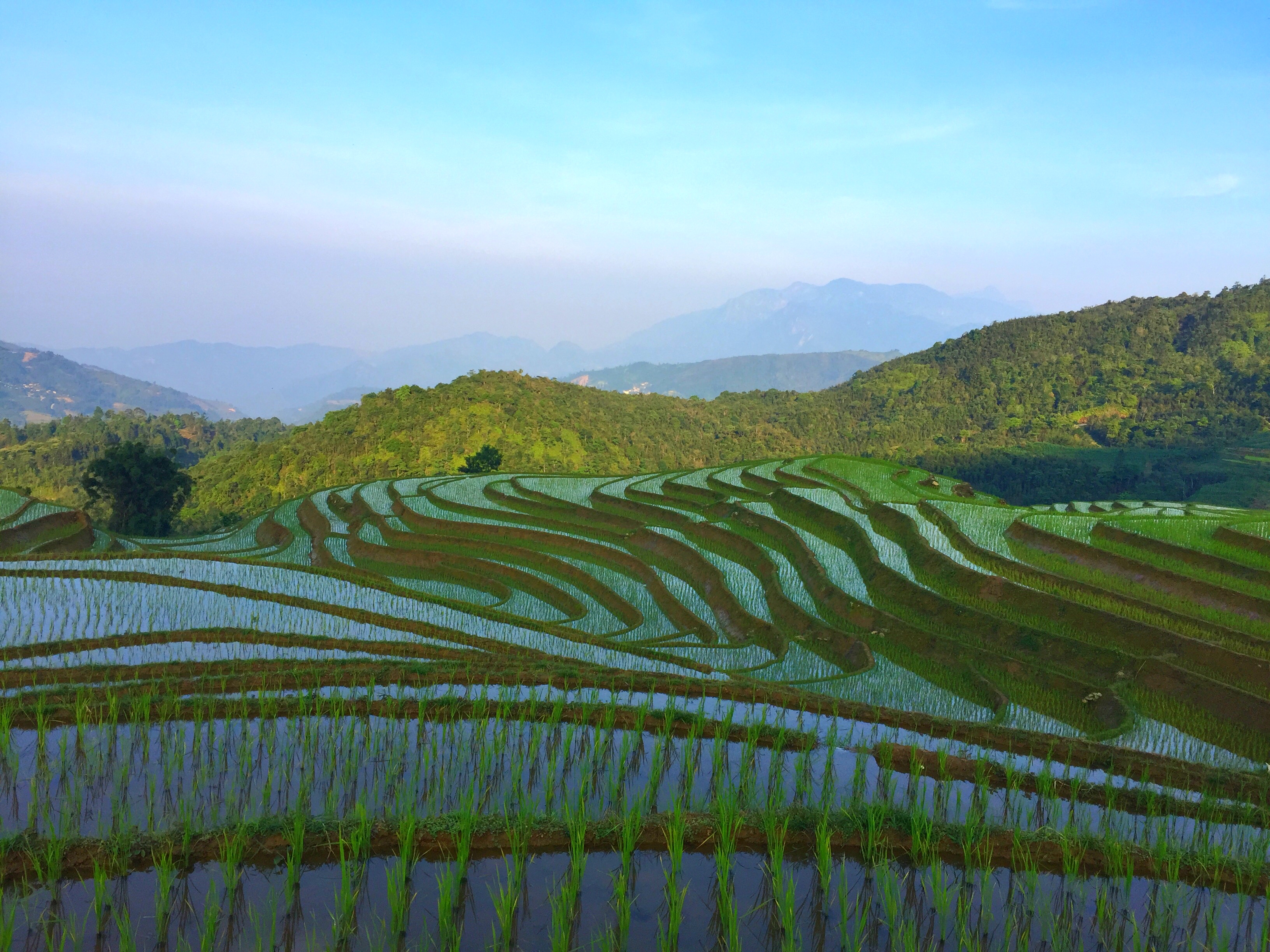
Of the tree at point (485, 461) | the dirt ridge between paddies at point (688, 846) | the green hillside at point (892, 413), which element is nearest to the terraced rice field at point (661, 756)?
the dirt ridge between paddies at point (688, 846)

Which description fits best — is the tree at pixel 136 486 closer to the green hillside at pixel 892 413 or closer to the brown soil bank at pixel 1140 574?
the green hillside at pixel 892 413

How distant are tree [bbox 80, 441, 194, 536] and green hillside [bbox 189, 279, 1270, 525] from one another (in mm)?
21129

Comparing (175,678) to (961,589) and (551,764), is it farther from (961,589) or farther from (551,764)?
(961,589)

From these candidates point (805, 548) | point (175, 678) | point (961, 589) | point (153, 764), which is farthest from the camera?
point (805, 548)

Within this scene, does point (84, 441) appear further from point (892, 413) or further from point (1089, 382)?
point (1089, 382)

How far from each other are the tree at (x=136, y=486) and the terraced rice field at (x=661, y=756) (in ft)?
55.5

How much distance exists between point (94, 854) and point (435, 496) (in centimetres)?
2293

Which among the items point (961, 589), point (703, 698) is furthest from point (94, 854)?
point (961, 589)

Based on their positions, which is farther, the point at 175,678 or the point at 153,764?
the point at 175,678

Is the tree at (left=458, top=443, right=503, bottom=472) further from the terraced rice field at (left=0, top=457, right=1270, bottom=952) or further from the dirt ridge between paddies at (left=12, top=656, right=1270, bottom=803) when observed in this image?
the dirt ridge between paddies at (left=12, top=656, right=1270, bottom=803)

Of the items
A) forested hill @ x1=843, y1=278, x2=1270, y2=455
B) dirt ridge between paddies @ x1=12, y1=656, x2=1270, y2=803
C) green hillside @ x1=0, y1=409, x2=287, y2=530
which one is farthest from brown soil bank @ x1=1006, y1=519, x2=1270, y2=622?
forested hill @ x1=843, y1=278, x2=1270, y2=455

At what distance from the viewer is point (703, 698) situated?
8.75 metres

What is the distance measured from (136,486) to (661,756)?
102ft

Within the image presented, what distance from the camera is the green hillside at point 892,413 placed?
61156mm
